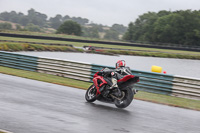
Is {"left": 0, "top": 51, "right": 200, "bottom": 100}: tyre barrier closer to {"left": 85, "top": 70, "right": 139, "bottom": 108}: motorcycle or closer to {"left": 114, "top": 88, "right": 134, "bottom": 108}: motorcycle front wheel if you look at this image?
{"left": 85, "top": 70, "right": 139, "bottom": 108}: motorcycle

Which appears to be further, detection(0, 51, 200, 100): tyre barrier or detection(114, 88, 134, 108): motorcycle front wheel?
detection(0, 51, 200, 100): tyre barrier

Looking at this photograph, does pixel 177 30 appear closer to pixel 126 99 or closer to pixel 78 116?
pixel 126 99

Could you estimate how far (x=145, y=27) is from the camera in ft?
394

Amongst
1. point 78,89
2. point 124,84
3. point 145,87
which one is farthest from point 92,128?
point 145,87

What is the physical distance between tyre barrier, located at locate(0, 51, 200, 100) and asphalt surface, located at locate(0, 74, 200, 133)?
266 centimetres

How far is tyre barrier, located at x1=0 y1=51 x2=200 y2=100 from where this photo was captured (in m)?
13.3

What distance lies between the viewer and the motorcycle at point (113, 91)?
369 inches

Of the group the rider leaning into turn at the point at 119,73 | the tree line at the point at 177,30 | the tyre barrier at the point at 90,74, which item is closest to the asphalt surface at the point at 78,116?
the rider leaning into turn at the point at 119,73

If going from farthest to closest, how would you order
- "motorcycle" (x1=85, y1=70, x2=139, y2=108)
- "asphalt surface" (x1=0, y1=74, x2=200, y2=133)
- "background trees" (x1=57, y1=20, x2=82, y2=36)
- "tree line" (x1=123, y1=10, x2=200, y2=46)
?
1. "background trees" (x1=57, y1=20, x2=82, y2=36)
2. "tree line" (x1=123, y1=10, x2=200, y2=46)
3. "motorcycle" (x1=85, y1=70, x2=139, y2=108)
4. "asphalt surface" (x1=0, y1=74, x2=200, y2=133)

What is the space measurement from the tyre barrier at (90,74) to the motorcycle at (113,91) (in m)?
4.31

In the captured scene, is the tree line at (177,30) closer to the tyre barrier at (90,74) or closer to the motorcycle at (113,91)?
the tyre barrier at (90,74)

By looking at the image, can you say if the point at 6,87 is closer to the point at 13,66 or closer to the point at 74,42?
the point at 13,66

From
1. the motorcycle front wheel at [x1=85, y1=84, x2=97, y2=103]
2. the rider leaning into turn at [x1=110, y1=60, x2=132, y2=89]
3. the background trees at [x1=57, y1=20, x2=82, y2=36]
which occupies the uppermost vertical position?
the background trees at [x1=57, y1=20, x2=82, y2=36]

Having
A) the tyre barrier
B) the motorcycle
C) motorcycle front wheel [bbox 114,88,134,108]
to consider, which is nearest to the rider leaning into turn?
the motorcycle
